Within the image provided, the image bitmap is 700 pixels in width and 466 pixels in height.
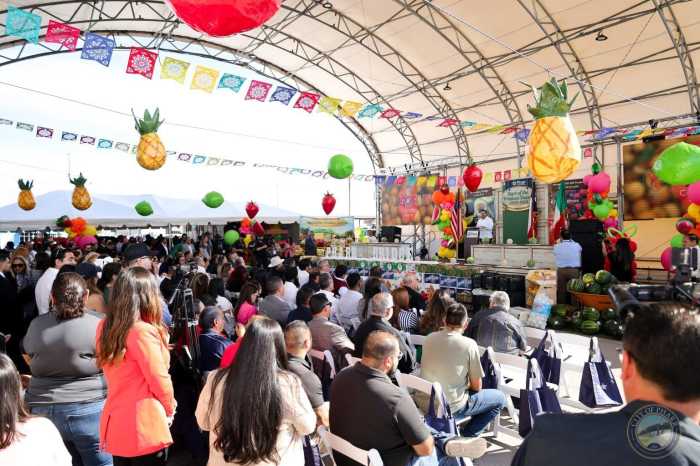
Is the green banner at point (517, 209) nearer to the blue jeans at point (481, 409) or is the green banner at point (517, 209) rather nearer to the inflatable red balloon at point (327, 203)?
the inflatable red balloon at point (327, 203)

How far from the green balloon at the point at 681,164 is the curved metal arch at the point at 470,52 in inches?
231

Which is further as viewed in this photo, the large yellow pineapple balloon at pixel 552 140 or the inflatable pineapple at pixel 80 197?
the inflatable pineapple at pixel 80 197

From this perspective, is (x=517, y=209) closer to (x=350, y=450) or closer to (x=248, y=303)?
(x=248, y=303)

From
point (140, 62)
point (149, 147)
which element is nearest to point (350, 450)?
point (149, 147)

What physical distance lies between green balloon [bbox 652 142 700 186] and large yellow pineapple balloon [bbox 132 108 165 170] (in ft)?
23.6

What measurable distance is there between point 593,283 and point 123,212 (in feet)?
41.4

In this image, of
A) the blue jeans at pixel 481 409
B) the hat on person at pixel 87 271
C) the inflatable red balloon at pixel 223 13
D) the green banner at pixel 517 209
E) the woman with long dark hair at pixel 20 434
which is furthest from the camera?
the green banner at pixel 517 209

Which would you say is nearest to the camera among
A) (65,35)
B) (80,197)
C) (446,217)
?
(65,35)

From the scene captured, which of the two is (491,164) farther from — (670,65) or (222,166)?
(222,166)

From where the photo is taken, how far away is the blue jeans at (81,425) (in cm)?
236

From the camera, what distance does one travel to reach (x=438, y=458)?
8.78 feet

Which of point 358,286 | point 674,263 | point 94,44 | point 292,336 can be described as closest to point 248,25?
point 292,336

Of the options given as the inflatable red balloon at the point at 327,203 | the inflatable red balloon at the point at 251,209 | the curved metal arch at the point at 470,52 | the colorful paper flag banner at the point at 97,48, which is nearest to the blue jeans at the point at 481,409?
the curved metal arch at the point at 470,52

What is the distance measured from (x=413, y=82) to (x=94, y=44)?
30.8ft
